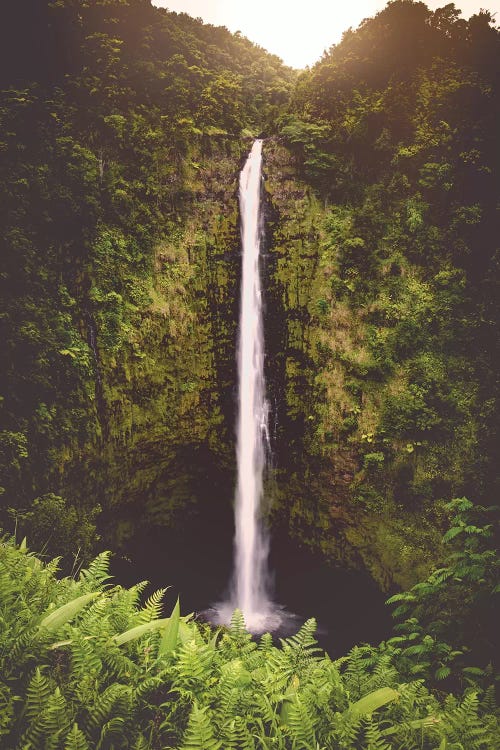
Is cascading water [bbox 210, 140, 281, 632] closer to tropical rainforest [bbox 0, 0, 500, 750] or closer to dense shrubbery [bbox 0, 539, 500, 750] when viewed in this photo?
tropical rainforest [bbox 0, 0, 500, 750]

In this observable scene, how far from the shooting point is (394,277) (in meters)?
11.3

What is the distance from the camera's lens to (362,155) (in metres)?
12.1

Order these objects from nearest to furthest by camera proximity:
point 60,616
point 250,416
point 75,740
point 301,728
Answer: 1. point 75,740
2. point 301,728
3. point 60,616
4. point 250,416

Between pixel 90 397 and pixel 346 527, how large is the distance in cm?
817

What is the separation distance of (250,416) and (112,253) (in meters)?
6.49

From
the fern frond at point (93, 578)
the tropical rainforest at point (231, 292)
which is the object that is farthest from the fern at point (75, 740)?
the tropical rainforest at point (231, 292)

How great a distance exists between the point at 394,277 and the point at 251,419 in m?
6.32

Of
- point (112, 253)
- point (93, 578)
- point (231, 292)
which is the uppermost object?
point (112, 253)

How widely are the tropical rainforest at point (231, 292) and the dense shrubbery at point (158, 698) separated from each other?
18.5 feet

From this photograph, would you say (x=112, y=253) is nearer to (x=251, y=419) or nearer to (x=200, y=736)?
(x=251, y=419)

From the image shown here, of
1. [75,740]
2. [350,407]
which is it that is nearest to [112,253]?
[350,407]

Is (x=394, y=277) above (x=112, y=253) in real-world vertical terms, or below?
below

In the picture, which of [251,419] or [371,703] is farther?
[251,419]

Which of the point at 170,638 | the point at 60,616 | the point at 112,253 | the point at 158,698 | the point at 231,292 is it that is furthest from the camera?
the point at 231,292
